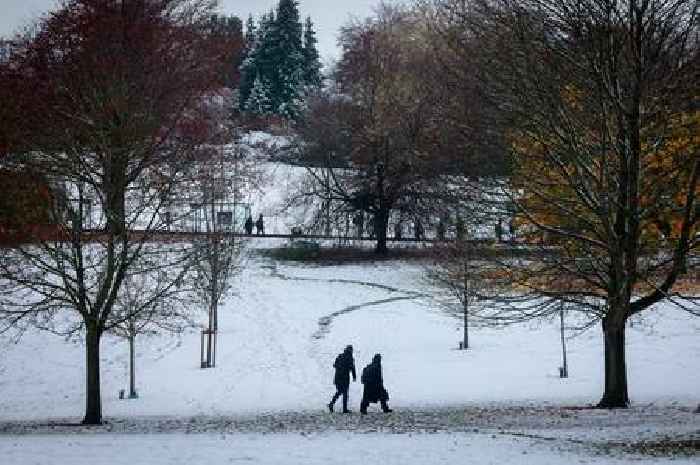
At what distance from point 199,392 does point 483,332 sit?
12.1 m

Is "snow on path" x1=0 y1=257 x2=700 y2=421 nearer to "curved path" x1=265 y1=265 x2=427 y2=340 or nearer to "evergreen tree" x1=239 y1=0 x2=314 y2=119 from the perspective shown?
"curved path" x1=265 y1=265 x2=427 y2=340

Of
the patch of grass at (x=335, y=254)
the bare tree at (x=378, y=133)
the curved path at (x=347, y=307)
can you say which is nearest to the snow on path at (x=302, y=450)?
the curved path at (x=347, y=307)

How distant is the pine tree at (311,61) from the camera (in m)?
89.6

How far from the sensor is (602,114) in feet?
42.7

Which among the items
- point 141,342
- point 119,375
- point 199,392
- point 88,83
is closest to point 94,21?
point 88,83

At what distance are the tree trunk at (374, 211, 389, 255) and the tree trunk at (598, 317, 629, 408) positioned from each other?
2525 centimetres

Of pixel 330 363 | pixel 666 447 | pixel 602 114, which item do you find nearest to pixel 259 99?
pixel 330 363

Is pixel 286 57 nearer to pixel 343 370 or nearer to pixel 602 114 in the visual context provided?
pixel 343 370

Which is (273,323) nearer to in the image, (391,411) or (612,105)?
(391,411)

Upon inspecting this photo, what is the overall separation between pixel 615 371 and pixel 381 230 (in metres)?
25.6

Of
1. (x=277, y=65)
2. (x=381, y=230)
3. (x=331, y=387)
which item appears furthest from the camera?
(x=277, y=65)

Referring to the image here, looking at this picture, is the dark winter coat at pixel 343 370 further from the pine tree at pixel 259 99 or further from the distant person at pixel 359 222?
the pine tree at pixel 259 99

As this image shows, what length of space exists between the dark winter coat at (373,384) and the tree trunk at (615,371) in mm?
4598

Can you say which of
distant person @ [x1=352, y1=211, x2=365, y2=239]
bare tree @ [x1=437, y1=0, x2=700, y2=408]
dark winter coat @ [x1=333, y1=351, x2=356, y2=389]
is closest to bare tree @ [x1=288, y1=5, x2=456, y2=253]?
distant person @ [x1=352, y1=211, x2=365, y2=239]
